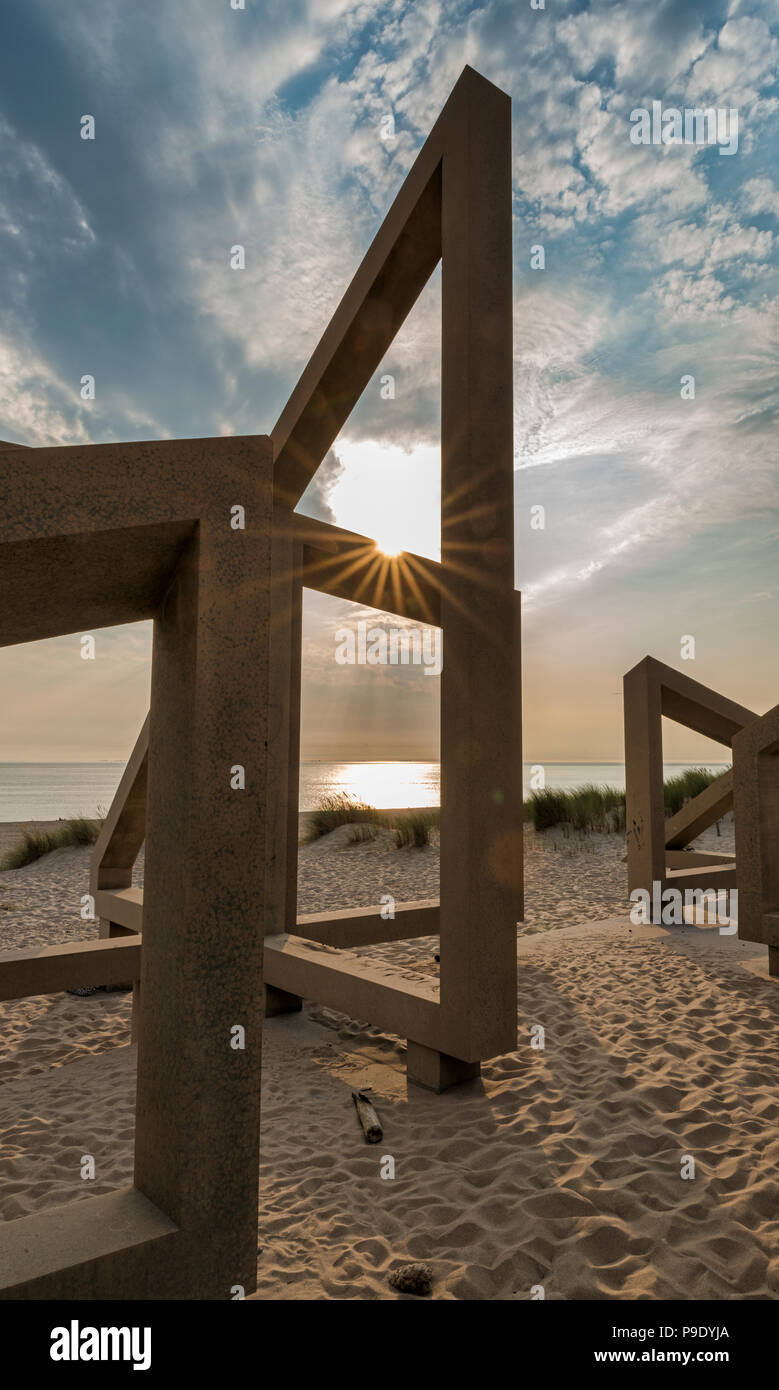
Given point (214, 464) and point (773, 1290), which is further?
point (773, 1290)

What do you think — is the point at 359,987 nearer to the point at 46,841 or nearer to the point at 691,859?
the point at 691,859

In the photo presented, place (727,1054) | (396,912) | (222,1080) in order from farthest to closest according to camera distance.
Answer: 1. (396,912)
2. (727,1054)
3. (222,1080)

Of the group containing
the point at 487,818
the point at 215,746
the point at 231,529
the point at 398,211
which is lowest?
the point at 487,818

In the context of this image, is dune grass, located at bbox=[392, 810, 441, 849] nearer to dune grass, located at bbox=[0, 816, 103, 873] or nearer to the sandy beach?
dune grass, located at bbox=[0, 816, 103, 873]

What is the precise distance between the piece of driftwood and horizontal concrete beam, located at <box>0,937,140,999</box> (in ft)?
6.44

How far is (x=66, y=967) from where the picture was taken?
16.3 feet

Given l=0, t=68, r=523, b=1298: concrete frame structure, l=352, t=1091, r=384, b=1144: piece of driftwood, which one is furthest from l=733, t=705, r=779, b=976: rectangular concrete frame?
l=352, t=1091, r=384, b=1144: piece of driftwood

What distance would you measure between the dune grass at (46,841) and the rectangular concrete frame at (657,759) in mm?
11918

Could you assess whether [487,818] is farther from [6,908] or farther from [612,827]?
[612,827]

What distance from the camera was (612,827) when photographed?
58.0 feet

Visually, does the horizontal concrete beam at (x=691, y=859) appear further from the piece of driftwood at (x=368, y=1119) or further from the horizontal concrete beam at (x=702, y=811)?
the piece of driftwood at (x=368, y=1119)

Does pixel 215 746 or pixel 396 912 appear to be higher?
pixel 215 746

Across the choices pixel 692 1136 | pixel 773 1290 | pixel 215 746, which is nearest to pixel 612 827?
pixel 692 1136
